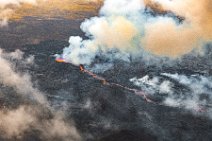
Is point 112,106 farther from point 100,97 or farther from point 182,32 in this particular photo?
point 182,32

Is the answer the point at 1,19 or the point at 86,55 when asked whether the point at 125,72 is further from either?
the point at 1,19

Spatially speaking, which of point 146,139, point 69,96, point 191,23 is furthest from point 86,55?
point 146,139

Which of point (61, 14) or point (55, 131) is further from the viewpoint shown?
point (61, 14)

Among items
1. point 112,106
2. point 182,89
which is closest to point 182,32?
point 182,89

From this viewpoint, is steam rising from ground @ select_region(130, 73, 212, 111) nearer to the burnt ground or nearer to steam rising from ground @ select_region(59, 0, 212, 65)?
the burnt ground

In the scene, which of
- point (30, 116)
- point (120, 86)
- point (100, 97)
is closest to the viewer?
point (30, 116)

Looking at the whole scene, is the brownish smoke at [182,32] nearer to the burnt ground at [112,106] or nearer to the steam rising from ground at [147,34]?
the steam rising from ground at [147,34]

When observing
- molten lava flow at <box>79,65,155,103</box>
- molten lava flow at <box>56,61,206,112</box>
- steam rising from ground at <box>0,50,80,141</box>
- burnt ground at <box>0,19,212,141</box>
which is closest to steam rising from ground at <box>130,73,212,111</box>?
molten lava flow at <box>56,61,206,112</box>
